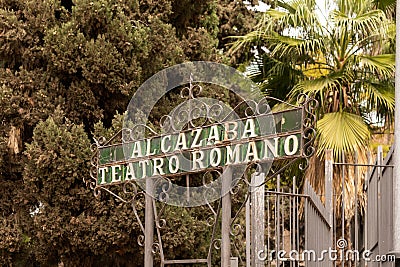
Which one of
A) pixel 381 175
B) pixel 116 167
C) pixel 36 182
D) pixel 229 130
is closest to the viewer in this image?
pixel 229 130

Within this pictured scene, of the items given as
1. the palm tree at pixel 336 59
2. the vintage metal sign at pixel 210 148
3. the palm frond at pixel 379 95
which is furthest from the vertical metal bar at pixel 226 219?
the palm frond at pixel 379 95

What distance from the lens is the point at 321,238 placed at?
7441mm

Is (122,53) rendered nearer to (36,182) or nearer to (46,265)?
(36,182)

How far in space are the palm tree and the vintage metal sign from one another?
596cm

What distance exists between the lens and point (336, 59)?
14.1m

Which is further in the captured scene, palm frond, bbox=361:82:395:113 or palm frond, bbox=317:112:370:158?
palm frond, bbox=361:82:395:113

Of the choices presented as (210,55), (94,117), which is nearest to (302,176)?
(210,55)

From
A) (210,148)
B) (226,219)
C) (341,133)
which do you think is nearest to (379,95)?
(341,133)

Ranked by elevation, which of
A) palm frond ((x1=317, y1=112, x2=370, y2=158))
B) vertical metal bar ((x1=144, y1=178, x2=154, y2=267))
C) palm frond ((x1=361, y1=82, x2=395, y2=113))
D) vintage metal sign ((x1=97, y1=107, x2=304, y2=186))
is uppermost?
palm frond ((x1=361, y1=82, x2=395, y2=113))

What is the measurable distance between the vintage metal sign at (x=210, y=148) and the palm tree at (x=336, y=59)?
5.96 m

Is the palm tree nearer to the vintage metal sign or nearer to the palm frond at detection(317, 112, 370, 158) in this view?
the palm frond at detection(317, 112, 370, 158)

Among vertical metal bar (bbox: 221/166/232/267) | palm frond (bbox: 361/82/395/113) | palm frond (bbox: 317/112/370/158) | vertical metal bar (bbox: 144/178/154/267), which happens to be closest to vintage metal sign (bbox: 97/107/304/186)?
vertical metal bar (bbox: 221/166/232/267)

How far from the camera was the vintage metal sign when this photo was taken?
6199 millimetres

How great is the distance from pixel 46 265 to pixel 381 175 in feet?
21.7
